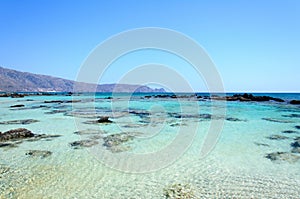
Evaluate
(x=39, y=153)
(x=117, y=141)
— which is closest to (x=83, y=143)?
(x=117, y=141)

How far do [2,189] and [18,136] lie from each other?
25.8ft

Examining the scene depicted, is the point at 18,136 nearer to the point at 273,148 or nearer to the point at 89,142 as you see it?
the point at 89,142

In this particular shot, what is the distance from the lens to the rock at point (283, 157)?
10445 millimetres

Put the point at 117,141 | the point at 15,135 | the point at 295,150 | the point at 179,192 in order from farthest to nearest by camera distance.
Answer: the point at 15,135 → the point at 117,141 → the point at 295,150 → the point at 179,192

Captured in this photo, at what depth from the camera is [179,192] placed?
7.22m

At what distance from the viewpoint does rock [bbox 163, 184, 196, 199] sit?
695cm

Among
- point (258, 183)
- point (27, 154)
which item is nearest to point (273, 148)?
point (258, 183)

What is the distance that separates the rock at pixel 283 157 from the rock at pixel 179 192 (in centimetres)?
519

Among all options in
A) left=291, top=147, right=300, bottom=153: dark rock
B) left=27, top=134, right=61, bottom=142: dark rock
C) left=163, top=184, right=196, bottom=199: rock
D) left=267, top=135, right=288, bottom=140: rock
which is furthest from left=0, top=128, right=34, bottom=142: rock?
left=267, top=135, right=288, bottom=140: rock

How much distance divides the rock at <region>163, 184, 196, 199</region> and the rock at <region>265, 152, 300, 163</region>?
5191 mm

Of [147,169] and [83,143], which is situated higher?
[83,143]

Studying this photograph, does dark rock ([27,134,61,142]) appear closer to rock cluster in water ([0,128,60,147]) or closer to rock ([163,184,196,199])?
rock cluster in water ([0,128,60,147])

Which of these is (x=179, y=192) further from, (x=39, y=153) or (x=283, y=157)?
(x=39, y=153)

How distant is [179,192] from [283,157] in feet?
20.4
